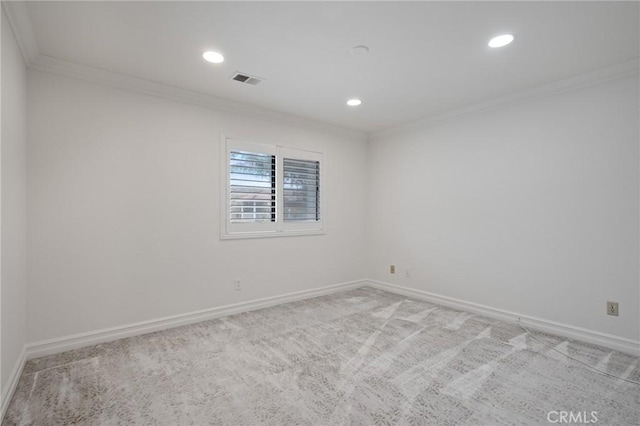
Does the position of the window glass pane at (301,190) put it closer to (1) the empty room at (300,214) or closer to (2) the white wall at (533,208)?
(1) the empty room at (300,214)

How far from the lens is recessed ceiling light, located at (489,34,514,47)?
93.0 inches

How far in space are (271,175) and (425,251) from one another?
92.3 inches

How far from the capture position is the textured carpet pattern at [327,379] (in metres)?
1.88

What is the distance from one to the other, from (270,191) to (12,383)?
2.81 m

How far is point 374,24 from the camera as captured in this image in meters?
2.23

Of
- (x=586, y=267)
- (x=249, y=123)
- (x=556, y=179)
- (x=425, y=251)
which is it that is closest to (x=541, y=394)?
(x=586, y=267)

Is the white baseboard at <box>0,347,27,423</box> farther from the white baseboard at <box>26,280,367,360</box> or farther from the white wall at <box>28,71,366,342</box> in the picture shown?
the white wall at <box>28,71,366,342</box>

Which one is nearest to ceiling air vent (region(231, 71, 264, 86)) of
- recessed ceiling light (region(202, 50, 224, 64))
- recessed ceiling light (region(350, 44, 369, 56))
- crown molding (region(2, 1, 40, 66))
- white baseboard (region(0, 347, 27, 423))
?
recessed ceiling light (region(202, 50, 224, 64))

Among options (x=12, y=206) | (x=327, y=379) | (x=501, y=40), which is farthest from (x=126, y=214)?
(x=501, y=40)

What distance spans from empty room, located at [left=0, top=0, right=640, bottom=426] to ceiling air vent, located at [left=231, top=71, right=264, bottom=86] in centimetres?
4

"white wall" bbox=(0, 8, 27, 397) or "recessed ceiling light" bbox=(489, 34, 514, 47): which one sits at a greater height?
"recessed ceiling light" bbox=(489, 34, 514, 47)

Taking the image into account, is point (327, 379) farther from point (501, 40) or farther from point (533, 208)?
point (501, 40)

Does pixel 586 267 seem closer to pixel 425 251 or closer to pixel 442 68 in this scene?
pixel 425 251
